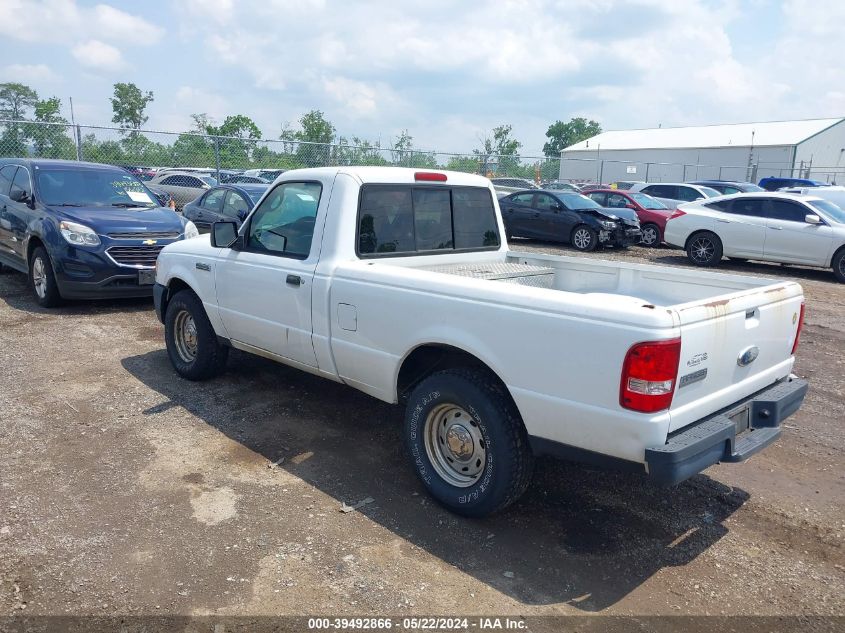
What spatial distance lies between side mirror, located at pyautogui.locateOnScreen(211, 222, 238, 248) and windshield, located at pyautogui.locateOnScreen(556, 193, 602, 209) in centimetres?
1292

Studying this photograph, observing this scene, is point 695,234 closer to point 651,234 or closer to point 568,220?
point 568,220

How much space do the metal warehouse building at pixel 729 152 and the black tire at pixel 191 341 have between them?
4244 cm

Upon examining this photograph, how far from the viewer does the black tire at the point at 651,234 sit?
18.0m

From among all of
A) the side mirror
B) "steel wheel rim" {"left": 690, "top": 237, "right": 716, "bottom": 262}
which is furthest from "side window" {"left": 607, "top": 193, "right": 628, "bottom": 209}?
the side mirror

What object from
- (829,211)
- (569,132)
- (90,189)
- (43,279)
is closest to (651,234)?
(829,211)

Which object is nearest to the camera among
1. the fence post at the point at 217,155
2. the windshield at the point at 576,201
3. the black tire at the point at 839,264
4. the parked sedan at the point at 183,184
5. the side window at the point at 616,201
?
the black tire at the point at 839,264

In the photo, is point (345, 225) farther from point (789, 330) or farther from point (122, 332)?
point (122, 332)

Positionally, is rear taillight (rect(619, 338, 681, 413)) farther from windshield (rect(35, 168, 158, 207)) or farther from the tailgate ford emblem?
windshield (rect(35, 168, 158, 207))

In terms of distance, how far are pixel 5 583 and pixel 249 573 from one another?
1126mm

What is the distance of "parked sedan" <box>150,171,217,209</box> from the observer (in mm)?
20625

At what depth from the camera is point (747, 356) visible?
3414 millimetres

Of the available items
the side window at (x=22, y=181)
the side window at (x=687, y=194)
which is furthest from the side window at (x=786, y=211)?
the side window at (x=22, y=181)

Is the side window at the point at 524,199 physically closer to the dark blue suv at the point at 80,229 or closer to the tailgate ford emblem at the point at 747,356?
the dark blue suv at the point at 80,229

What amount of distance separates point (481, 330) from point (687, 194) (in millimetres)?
18917
